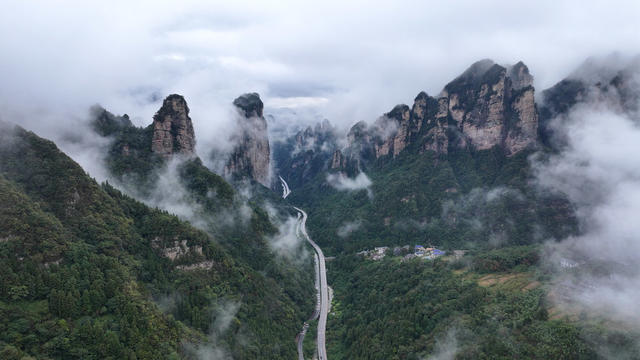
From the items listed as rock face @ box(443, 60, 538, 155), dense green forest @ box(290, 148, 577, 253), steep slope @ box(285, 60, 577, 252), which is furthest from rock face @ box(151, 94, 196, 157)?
rock face @ box(443, 60, 538, 155)

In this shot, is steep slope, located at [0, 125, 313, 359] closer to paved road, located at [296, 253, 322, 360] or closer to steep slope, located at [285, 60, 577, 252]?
paved road, located at [296, 253, 322, 360]

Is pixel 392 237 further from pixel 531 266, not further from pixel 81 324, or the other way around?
pixel 81 324

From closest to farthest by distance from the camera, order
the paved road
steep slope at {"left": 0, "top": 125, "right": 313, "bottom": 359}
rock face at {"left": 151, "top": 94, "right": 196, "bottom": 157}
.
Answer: steep slope at {"left": 0, "top": 125, "right": 313, "bottom": 359} → the paved road → rock face at {"left": 151, "top": 94, "right": 196, "bottom": 157}

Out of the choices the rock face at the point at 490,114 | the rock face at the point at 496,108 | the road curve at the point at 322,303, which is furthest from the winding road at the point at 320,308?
the rock face at the point at 496,108

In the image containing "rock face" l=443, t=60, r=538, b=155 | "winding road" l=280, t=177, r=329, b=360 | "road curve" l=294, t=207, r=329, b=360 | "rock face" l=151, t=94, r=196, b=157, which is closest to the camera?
"winding road" l=280, t=177, r=329, b=360

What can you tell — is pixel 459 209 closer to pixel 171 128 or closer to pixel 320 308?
pixel 320 308

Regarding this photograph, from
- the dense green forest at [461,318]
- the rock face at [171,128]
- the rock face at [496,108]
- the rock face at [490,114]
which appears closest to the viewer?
the dense green forest at [461,318]

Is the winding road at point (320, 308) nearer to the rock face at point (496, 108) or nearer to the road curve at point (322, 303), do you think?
the road curve at point (322, 303)
